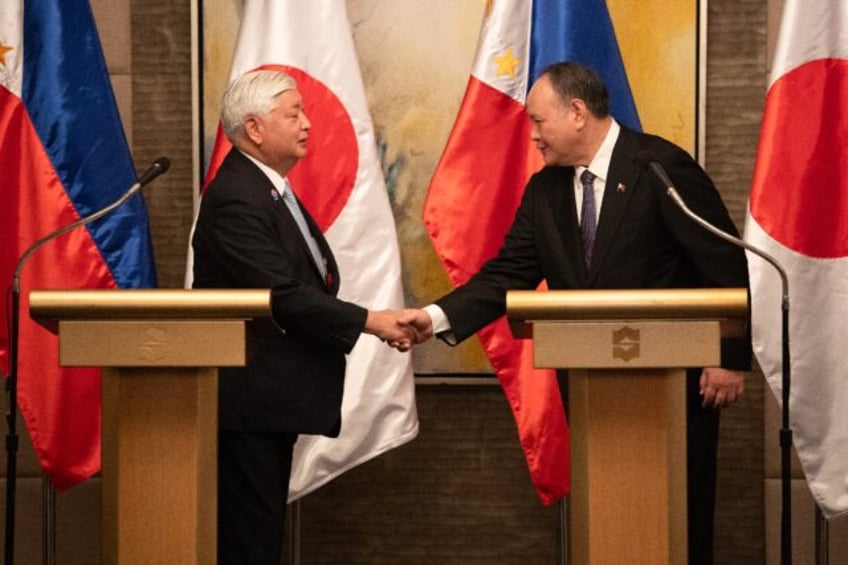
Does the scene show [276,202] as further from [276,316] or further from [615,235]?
[615,235]

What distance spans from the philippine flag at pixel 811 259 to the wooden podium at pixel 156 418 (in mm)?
1579

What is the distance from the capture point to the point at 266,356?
9.65ft

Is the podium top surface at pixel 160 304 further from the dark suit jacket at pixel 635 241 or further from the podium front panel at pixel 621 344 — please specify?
the dark suit jacket at pixel 635 241

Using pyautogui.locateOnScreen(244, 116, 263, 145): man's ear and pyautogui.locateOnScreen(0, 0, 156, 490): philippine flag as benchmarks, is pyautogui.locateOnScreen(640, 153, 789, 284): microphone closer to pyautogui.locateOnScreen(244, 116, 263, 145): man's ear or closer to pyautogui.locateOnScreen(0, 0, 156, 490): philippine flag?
pyautogui.locateOnScreen(244, 116, 263, 145): man's ear

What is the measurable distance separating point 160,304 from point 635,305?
36.2 inches

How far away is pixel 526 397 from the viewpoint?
3680 millimetres

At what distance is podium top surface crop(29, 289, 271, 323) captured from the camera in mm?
2512

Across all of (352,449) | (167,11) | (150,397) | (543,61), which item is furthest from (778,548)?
(167,11)

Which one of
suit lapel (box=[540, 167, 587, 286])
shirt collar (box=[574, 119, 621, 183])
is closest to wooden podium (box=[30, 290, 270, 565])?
suit lapel (box=[540, 167, 587, 286])

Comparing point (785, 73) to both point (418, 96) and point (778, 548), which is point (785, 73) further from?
point (778, 548)

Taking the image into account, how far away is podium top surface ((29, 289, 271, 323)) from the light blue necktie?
542 millimetres

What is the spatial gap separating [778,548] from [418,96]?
5.95ft

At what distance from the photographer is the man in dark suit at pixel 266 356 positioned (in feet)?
9.52

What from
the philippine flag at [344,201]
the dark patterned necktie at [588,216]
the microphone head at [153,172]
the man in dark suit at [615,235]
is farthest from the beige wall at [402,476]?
the microphone head at [153,172]
